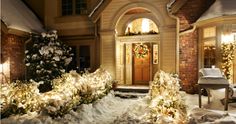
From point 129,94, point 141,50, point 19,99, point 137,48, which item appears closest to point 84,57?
point 137,48

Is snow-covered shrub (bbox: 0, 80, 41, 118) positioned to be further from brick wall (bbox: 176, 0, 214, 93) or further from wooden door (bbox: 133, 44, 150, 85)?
brick wall (bbox: 176, 0, 214, 93)

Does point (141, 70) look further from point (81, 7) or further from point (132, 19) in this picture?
point (81, 7)

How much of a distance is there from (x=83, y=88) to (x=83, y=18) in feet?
20.0

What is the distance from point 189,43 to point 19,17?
8.53m

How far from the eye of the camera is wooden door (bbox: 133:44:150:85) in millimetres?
13430

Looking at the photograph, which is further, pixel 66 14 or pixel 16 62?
pixel 66 14

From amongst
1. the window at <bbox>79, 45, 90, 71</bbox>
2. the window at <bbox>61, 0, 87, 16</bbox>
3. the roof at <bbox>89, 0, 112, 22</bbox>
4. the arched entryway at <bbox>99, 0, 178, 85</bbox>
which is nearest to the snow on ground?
the arched entryway at <bbox>99, 0, 178, 85</bbox>

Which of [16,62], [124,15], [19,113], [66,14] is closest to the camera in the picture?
[19,113]

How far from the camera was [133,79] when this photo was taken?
13.5 metres

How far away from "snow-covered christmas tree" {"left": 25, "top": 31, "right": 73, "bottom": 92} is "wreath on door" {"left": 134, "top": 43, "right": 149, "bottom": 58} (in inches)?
134

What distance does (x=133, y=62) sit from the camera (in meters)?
13.5

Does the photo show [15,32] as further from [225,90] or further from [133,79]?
[225,90]

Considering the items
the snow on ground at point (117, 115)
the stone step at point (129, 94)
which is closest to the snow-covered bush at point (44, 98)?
the snow on ground at point (117, 115)

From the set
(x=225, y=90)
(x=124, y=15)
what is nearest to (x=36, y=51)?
(x=124, y=15)
